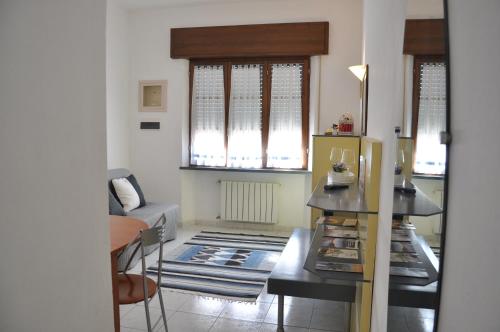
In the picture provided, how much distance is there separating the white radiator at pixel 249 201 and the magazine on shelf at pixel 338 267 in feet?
10.4

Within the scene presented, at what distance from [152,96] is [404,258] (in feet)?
16.5

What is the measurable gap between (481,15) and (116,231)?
7.00 ft

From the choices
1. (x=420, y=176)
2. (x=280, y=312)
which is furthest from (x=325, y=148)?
(x=420, y=176)

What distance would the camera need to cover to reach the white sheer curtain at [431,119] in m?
0.64

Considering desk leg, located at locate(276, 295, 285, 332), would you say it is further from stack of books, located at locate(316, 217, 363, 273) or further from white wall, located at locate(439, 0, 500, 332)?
white wall, located at locate(439, 0, 500, 332)

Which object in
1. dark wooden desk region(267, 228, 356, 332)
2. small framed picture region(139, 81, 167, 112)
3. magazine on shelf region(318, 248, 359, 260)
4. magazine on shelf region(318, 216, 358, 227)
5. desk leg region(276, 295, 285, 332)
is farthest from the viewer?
small framed picture region(139, 81, 167, 112)

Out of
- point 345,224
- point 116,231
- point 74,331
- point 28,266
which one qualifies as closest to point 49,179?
point 28,266

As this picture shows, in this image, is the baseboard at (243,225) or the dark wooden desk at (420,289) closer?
the dark wooden desk at (420,289)

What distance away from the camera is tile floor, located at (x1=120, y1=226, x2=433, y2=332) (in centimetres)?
265

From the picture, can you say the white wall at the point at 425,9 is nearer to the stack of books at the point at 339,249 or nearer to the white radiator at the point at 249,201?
the stack of books at the point at 339,249

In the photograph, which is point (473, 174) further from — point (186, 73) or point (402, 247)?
point (186, 73)

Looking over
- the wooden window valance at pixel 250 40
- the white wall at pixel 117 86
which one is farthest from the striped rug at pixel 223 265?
the wooden window valance at pixel 250 40

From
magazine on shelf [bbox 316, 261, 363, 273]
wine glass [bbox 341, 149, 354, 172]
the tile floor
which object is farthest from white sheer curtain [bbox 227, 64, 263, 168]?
magazine on shelf [bbox 316, 261, 363, 273]

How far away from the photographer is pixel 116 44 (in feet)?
17.1
